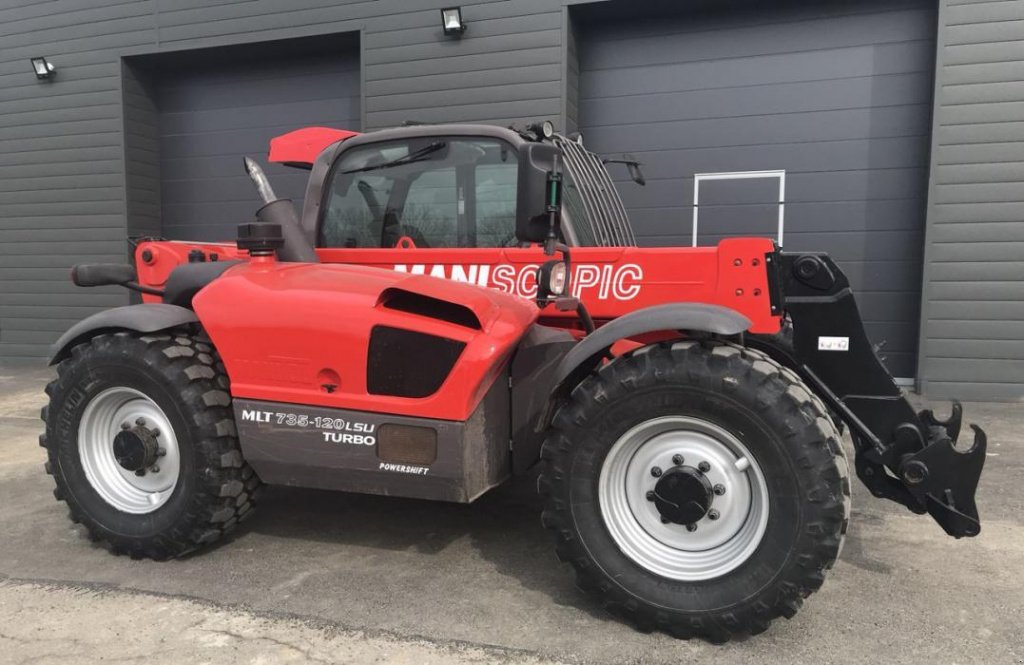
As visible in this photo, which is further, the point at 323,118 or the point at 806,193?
the point at 323,118

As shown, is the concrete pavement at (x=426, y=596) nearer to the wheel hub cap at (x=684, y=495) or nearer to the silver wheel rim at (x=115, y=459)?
the silver wheel rim at (x=115, y=459)

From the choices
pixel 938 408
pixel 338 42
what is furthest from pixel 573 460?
pixel 338 42

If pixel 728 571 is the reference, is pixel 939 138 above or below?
above

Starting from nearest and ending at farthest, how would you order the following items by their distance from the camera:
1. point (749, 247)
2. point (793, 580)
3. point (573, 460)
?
point (793, 580)
point (573, 460)
point (749, 247)

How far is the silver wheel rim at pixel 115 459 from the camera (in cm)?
345

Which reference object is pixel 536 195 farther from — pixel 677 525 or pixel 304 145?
pixel 304 145

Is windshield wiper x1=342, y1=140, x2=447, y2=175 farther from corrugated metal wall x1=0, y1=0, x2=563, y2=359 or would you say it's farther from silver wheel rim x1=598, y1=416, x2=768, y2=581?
corrugated metal wall x1=0, y1=0, x2=563, y2=359

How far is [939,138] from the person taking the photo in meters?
7.28

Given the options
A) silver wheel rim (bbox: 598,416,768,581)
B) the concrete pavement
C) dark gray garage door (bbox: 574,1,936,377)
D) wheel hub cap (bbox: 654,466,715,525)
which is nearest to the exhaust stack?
the concrete pavement

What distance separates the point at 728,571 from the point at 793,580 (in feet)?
0.74

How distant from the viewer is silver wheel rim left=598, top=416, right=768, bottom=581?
8.81 ft

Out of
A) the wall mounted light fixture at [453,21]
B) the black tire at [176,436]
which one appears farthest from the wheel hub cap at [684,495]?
the wall mounted light fixture at [453,21]

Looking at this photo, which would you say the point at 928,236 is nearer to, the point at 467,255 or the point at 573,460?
the point at 467,255

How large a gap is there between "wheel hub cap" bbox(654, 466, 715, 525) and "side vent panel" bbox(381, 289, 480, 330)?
1.01 metres
